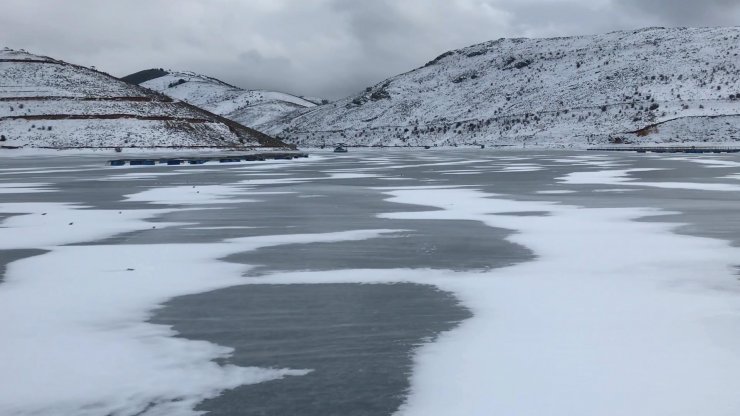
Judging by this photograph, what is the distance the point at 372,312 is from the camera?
10.3 metres

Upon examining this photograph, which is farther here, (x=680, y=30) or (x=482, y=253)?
(x=680, y=30)

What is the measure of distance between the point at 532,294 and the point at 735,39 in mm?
152244

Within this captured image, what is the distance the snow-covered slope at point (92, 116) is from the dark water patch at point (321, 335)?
84.5 meters

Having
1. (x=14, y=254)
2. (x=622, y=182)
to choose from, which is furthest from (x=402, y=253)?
(x=622, y=182)

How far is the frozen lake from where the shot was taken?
23.5 feet

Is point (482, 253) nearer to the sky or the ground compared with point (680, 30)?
nearer to the ground

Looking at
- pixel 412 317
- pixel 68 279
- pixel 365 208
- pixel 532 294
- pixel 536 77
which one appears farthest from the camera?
pixel 536 77

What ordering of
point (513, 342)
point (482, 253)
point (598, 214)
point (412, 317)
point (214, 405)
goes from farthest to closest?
point (598, 214) < point (482, 253) < point (412, 317) < point (513, 342) < point (214, 405)

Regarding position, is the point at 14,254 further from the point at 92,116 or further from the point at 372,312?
the point at 92,116

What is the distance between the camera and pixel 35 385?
7457 millimetres

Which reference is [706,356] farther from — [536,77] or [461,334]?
[536,77]

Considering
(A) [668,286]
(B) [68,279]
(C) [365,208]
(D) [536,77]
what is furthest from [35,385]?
(D) [536,77]

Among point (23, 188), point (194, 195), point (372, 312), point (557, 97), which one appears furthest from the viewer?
point (557, 97)

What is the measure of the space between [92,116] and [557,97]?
7580cm
